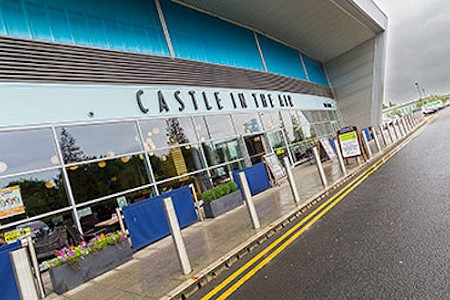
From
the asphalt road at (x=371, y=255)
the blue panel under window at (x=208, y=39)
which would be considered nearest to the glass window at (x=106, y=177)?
the asphalt road at (x=371, y=255)

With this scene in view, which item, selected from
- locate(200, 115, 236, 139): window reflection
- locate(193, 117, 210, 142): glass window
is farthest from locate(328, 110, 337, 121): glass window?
locate(193, 117, 210, 142): glass window

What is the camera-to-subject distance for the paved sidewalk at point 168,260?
14.1 ft

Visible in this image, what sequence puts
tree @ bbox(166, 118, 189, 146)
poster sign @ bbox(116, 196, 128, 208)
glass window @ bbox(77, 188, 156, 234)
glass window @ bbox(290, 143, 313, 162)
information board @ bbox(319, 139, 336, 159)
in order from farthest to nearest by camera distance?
glass window @ bbox(290, 143, 313, 162), information board @ bbox(319, 139, 336, 159), tree @ bbox(166, 118, 189, 146), poster sign @ bbox(116, 196, 128, 208), glass window @ bbox(77, 188, 156, 234)

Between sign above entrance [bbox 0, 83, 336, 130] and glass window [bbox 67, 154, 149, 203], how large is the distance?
1.47 metres

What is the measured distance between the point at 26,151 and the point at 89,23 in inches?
205

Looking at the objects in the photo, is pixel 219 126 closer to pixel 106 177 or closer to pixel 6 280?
pixel 106 177

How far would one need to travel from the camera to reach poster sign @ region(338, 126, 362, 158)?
39.0ft

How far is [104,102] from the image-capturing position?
909 cm

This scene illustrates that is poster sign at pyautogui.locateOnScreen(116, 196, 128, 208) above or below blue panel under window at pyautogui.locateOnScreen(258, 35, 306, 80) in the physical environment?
below

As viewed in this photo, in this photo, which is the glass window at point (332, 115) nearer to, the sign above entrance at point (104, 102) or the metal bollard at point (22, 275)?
the sign above entrance at point (104, 102)

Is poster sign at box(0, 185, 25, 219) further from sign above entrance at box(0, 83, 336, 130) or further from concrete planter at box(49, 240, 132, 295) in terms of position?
concrete planter at box(49, 240, 132, 295)

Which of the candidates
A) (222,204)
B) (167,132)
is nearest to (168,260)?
(222,204)

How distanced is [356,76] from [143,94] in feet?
87.5

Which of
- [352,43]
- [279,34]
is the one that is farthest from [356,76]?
[279,34]
